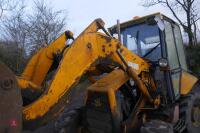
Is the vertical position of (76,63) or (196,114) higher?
(76,63)

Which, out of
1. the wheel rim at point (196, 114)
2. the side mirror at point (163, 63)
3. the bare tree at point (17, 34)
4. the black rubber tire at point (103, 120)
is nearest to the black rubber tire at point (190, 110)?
the wheel rim at point (196, 114)

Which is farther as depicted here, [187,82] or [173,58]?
[187,82]

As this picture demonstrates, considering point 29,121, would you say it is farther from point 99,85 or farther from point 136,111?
point 136,111

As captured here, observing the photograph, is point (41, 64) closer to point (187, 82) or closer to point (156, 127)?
point (156, 127)

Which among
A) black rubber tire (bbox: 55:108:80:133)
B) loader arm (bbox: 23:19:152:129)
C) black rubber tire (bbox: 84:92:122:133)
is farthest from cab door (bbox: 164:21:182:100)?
black rubber tire (bbox: 55:108:80:133)

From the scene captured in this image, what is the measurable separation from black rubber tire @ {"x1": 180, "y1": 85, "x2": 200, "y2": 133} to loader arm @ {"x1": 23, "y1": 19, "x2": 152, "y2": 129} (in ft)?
4.02

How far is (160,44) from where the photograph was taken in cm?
709

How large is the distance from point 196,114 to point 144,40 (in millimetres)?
1796

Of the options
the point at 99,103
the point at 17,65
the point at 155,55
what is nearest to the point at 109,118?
the point at 99,103

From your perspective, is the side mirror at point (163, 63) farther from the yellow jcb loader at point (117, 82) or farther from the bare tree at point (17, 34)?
the bare tree at point (17, 34)

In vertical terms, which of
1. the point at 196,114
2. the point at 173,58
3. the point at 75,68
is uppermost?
the point at 75,68

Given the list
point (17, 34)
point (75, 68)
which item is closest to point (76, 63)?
point (75, 68)

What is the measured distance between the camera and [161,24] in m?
6.77

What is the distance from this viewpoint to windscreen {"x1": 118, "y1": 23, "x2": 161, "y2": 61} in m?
7.18
